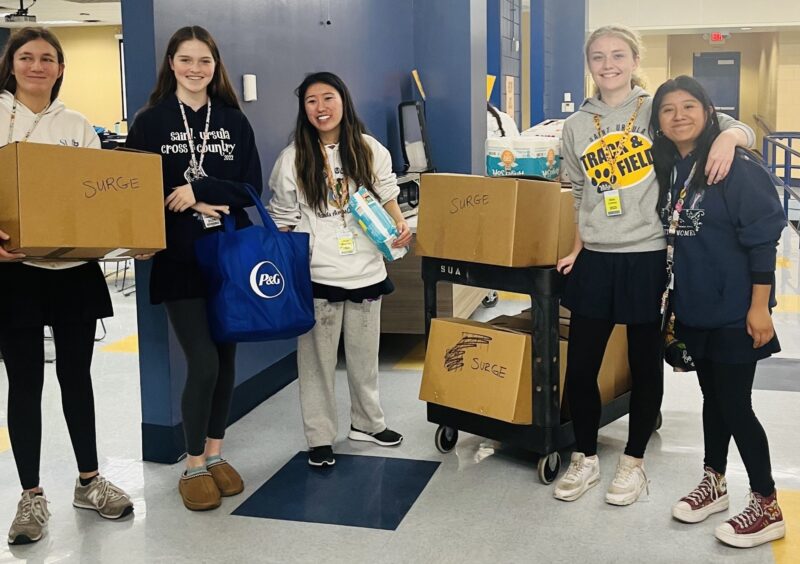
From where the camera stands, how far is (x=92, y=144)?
2.69m

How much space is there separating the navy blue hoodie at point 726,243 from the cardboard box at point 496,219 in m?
0.52

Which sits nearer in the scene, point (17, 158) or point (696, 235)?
point (17, 158)

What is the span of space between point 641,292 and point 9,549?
1.99m

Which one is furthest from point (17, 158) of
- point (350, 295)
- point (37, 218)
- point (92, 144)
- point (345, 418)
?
point (345, 418)

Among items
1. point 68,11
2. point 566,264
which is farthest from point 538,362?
point 68,11

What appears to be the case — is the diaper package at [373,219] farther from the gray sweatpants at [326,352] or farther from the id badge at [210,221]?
the id badge at [210,221]

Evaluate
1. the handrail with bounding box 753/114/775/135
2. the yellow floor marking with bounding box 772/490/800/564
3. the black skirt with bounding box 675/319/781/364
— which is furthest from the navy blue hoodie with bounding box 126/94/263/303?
the handrail with bounding box 753/114/775/135

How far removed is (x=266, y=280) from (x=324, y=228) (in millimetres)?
404

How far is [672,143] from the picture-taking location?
103 inches

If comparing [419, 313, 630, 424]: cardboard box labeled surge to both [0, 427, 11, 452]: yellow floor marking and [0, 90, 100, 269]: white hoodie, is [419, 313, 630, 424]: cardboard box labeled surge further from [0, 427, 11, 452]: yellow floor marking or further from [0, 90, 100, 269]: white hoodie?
[0, 427, 11, 452]: yellow floor marking

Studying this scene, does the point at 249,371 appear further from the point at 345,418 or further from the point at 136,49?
the point at 136,49

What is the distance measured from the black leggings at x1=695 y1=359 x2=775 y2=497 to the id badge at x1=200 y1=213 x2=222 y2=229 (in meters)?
1.49

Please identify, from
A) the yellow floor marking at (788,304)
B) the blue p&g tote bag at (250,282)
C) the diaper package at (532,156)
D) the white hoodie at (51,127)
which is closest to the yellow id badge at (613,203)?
the blue p&g tote bag at (250,282)

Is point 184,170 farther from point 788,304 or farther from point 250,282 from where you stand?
point 788,304
